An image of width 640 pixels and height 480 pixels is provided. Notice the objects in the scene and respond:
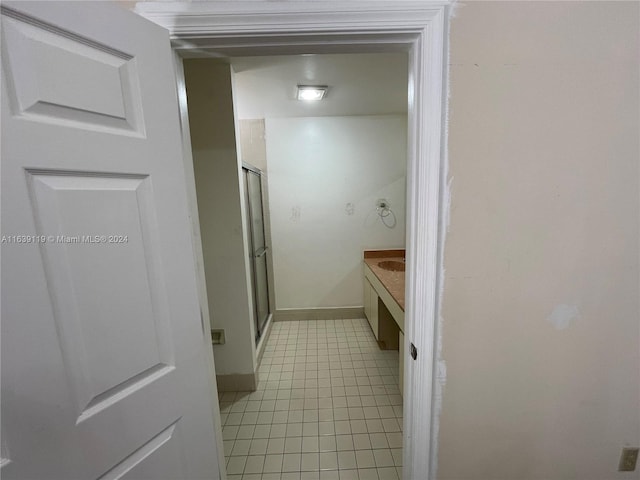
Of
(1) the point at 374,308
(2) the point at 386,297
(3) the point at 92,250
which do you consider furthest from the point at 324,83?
(1) the point at 374,308

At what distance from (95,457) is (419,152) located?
122 centimetres

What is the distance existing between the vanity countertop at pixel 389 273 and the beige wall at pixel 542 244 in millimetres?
727

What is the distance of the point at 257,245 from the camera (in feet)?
8.21

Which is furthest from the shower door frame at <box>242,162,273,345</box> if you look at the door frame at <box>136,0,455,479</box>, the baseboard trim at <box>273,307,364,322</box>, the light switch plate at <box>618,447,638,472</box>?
the light switch plate at <box>618,447,638,472</box>

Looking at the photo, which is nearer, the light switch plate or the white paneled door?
the white paneled door

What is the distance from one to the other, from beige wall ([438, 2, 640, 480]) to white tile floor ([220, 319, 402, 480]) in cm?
→ 65

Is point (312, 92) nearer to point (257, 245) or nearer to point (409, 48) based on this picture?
point (409, 48)

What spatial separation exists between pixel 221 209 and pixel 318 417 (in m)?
1.59

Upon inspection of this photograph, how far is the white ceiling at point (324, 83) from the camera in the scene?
1499 millimetres

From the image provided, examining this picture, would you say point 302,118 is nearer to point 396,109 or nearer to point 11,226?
point 396,109

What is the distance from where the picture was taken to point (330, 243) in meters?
2.90

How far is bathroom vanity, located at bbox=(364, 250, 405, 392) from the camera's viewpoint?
175cm

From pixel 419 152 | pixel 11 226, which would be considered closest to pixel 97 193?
pixel 11 226

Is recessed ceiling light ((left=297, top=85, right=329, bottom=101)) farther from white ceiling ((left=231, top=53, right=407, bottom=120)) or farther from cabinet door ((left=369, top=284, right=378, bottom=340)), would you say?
cabinet door ((left=369, top=284, right=378, bottom=340))
